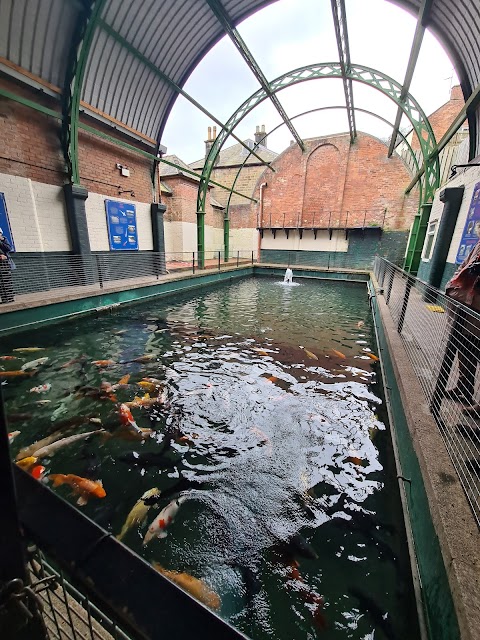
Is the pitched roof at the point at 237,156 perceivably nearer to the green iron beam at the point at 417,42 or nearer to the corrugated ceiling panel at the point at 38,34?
the green iron beam at the point at 417,42

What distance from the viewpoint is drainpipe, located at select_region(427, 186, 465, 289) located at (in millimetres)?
7582

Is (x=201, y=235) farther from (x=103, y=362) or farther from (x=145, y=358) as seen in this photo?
(x=103, y=362)

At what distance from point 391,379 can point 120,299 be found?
703 centimetres

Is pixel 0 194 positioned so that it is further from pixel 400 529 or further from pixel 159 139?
pixel 400 529

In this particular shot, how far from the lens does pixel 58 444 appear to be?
9.68 ft

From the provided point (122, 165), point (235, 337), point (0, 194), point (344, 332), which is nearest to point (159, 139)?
point (122, 165)

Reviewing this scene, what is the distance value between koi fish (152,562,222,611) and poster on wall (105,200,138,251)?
9385 millimetres

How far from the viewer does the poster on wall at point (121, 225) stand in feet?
31.0

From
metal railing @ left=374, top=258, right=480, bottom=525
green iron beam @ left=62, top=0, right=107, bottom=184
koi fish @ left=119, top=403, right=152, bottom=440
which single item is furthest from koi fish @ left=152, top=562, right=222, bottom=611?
green iron beam @ left=62, top=0, right=107, bottom=184

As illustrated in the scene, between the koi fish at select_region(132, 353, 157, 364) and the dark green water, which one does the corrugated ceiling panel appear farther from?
the koi fish at select_region(132, 353, 157, 364)

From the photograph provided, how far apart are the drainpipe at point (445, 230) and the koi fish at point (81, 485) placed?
30.0ft

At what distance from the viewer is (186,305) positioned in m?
8.96

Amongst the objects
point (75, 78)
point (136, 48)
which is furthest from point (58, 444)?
point (136, 48)

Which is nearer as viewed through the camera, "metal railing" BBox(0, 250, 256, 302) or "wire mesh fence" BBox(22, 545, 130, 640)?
"wire mesh fence" BBox(22, 545, 130, 640)
